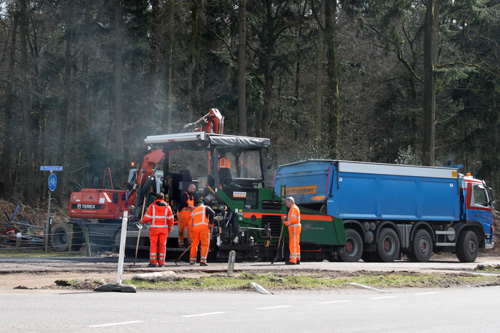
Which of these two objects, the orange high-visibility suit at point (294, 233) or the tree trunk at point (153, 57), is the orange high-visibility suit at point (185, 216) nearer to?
the orange high-visibility suit at point (294, 233)

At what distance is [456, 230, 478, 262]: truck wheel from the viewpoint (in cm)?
2392

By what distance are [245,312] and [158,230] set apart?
24.3 ft

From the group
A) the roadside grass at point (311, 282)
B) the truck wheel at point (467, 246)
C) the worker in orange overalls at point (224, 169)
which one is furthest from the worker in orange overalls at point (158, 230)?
the truck wheel at point (467, 246)

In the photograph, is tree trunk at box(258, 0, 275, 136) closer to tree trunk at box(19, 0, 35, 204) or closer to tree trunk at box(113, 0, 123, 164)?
tree trunk at box(113, 0, 123, 164)

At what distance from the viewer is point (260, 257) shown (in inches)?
733

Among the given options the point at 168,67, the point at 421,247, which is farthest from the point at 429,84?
the point at 168,67

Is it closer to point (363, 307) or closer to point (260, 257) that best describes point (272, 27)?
point (260, 257)

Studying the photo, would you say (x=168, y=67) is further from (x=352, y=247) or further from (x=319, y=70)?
(x=352, y=247)

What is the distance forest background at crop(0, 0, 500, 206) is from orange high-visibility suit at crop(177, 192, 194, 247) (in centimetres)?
1179

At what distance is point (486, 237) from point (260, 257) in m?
10.3

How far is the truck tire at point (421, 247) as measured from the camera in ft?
74.3

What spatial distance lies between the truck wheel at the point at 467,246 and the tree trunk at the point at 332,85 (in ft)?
21.9

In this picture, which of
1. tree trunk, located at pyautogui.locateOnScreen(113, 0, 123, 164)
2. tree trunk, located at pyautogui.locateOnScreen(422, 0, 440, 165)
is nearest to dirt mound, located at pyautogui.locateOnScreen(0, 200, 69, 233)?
tree trunk, located at pyautogui.locateOnScreen(113, 0, 123, 164)

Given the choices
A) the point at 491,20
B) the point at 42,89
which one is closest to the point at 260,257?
the point at 491,20
